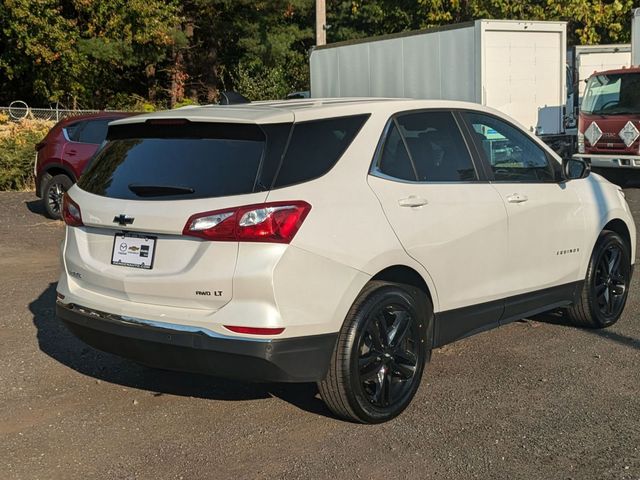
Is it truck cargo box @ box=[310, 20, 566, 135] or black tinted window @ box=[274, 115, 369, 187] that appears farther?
truck cargo box @ box=[310, 20, 566, 135]

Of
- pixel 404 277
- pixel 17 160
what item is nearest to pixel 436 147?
pixel 404 277

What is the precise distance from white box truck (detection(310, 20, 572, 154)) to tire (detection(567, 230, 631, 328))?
A: 27.3ft

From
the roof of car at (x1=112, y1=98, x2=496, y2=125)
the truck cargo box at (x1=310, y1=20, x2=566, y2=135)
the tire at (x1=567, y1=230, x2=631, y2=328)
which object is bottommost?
the tire at (x1=567, y1=230, x2=631, y2=328)

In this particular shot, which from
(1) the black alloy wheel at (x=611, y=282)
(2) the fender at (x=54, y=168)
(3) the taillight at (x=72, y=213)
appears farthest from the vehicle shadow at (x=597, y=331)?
(2) the fender at (x=54, y=168)

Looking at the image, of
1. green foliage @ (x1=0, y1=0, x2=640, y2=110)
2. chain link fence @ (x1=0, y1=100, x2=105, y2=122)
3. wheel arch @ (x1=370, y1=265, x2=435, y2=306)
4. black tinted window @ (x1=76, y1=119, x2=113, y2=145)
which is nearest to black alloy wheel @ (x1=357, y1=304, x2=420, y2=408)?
wheel arch @ (x1=370, y1=265, x2=435, y2=306)

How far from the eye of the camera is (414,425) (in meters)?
4.46

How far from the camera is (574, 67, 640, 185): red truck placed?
1577 cm

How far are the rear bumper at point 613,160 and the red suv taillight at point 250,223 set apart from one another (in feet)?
43.8

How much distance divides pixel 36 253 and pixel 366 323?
23.1ft

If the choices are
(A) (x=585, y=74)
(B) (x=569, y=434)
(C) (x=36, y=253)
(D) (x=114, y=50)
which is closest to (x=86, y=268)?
(B) (x=569, y=434)

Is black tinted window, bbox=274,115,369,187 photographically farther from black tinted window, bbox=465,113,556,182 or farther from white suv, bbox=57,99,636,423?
black tinted window, bbox=465,113,556,182

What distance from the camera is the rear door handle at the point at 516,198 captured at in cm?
523

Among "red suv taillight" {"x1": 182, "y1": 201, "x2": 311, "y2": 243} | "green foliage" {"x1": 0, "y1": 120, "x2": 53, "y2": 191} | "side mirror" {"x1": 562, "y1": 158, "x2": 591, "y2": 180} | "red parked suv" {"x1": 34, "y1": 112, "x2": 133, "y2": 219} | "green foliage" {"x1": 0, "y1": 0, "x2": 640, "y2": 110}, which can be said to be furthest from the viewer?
"green foliage" {"x1": 0, "y1": 0, "x2": 640, "y2": 110}

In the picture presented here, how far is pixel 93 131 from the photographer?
12.8 metres
